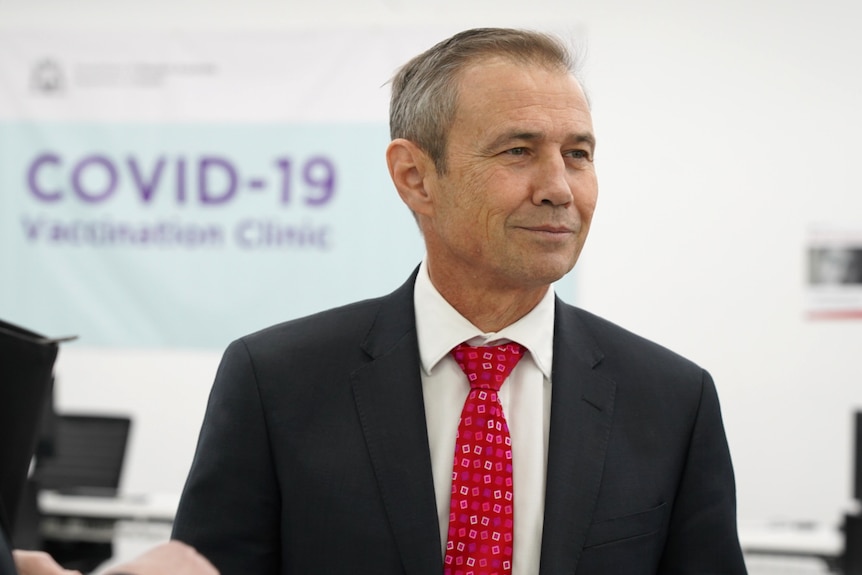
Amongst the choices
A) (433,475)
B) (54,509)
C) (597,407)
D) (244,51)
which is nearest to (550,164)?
(597,407)

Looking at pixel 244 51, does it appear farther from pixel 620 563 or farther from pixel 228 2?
pixel 620 563

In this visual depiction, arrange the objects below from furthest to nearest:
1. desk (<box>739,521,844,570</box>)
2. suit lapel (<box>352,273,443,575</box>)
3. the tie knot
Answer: desk (<box>739,521,844,570</box>) → the tie knot → suit lapel (<box>352,273,443,575</box>)

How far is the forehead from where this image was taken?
1.55m

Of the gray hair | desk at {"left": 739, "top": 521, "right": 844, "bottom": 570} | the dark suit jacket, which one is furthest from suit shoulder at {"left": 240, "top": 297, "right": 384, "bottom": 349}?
desk at {"left": 739, "top": 521, "right": 844, "bottom": 570}

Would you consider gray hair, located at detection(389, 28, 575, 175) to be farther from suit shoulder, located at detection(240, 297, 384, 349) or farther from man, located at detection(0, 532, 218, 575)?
man, located at detection(0, 532, 218, 575)

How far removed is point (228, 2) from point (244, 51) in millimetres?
322

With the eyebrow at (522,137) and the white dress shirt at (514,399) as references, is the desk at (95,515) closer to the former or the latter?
the white dress shirt at (514,399)

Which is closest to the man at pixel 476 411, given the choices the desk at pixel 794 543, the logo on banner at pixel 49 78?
the desk at pixel 794 543

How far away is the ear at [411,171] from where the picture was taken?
1660 millimetres

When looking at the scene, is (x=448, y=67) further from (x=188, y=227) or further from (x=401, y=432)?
(x=188, y=227)

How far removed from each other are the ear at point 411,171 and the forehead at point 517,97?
99 millimetres

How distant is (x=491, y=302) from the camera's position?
163 centimetres

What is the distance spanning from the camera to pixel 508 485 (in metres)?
1.52

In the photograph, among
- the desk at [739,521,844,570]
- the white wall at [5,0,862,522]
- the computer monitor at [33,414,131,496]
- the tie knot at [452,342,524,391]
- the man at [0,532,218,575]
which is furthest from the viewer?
the white wall at [5,0,862,522]
